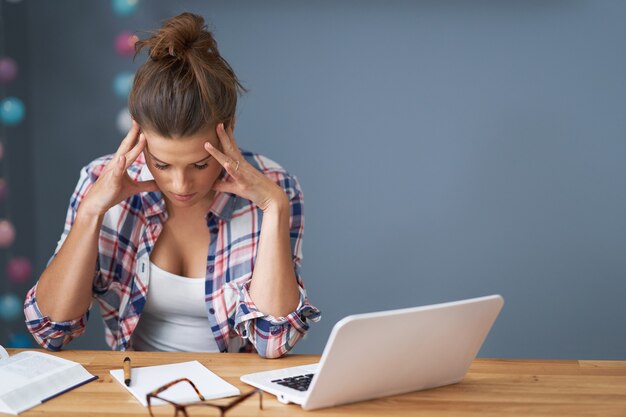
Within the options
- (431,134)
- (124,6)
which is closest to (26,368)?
(124,6)

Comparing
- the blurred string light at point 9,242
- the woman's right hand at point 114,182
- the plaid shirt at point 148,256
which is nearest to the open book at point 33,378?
the plaid shirt at point 148,256

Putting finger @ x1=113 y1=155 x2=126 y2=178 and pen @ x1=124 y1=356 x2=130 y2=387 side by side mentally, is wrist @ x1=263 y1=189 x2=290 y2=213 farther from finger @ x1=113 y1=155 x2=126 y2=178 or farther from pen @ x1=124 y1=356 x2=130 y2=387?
pen @ x1=124 y1=356 x2=130 y2=387

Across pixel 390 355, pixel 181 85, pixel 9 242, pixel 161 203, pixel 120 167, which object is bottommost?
pixel 9 242

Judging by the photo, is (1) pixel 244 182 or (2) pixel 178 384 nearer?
(2) pixel 178 384

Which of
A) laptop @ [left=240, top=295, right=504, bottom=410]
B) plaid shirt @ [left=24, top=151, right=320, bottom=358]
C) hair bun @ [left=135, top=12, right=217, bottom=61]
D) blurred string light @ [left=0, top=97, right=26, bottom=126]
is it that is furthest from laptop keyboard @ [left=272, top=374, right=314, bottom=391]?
blurred string light @ [left=0, top=97, right=26, bottom=126]

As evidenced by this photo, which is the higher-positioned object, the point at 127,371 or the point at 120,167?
the point at 120,167

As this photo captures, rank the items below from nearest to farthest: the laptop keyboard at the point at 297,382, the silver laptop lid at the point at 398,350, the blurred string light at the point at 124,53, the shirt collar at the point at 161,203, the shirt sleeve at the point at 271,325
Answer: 1. the silver laptop lid at the point at 398,350
2. the laptop keyboard at the point at 297,382
3. the shirt sleeve at the point at 271,325
4. the shirt collar at the point at 161,203
5. the blurred string light at the point at 124,53

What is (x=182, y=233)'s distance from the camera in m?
1.93

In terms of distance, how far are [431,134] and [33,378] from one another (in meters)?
1.89

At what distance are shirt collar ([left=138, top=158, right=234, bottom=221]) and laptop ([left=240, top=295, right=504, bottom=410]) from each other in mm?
535

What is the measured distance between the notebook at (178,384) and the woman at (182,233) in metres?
0.20

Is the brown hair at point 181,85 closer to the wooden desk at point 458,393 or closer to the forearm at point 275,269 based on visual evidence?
the forearm at point 275,269

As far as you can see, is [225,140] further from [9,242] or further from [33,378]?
[9,242]

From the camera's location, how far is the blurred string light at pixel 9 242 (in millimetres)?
2754
